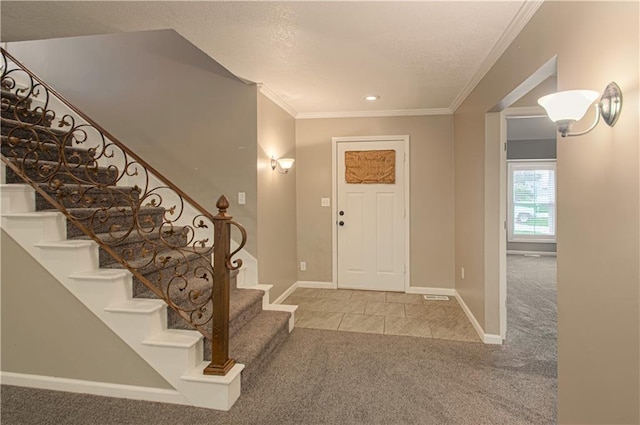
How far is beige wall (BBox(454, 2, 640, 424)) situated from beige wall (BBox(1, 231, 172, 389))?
236 cm

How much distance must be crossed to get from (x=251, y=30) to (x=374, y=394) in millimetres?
2552

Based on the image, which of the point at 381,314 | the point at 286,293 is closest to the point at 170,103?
the point at 286,293

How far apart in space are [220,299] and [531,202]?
304 inches

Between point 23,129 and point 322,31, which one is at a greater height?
point 322,31

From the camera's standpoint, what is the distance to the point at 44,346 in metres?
2.29

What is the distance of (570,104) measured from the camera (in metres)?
1.31

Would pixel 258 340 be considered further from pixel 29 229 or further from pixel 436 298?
pixel 436 298

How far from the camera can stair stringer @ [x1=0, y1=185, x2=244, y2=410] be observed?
2.10 meters

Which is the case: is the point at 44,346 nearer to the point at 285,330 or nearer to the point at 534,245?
the point at 285,330

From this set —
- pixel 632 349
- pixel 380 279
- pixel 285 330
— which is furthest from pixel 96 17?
pixel 380 279

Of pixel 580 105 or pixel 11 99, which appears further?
pixel 11 99

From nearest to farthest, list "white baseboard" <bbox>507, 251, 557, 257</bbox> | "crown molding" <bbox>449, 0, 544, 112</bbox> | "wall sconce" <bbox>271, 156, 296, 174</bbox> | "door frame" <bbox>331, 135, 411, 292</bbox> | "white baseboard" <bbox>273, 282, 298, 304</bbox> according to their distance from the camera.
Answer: "crown molding" <bbox>449, 0, 544, 112</bbox>, "wall sconce" <bbox>271, 156, 296, 174</bbox>, "white baseboard" <bbox>273, 282, 298, 304</bbox>, "door frame" <bbox>331, 135, 411, 292</bbox>, "white baseboard" <bbox>507, 251, 557, 257</bbox>

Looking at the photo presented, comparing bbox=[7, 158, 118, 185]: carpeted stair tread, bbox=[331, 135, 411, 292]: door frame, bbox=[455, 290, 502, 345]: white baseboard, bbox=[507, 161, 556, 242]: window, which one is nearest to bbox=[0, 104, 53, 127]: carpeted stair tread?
bbox=[7, 158, 118, 185]: carpeted stair tread

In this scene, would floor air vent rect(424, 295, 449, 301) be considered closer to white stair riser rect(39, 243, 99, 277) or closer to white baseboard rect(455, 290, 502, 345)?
white baseboard rect(455, 290, 502, 345)
